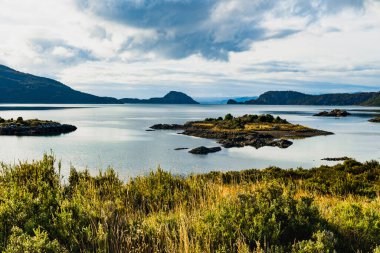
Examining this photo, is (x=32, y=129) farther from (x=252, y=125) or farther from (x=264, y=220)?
(x=264, y=220)

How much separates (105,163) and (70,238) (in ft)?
142

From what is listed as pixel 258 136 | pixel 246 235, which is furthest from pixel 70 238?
pixel 258 136

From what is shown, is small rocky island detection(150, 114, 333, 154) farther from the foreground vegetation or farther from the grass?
the foreground vegetation

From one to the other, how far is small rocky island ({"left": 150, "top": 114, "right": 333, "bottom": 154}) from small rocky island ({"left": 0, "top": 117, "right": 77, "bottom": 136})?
1106 inches

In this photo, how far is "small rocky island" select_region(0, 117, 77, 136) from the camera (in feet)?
303

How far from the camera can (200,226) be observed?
24.4 feet

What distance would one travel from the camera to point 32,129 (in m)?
94.4

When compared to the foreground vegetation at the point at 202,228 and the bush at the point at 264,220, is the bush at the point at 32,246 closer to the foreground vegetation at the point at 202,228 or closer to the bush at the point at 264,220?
the foreground vegetation at the point at 202,228

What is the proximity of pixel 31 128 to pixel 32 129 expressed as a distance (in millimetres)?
823

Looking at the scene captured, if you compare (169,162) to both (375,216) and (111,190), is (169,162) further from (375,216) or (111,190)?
(375,216)

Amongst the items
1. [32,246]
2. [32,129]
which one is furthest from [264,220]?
[32,129]

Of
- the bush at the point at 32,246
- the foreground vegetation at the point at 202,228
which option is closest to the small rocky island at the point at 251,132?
the foreground vegetation at the point at 202,228

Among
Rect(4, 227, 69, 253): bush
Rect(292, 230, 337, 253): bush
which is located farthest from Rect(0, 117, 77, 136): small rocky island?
Rect(292, 230, 337, 253): bush

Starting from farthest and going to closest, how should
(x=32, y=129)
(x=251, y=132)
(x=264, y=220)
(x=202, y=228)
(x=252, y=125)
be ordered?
(x=252, y=125) → (x=32, y=129) → (x=251, y=132) → (x=264, y=220) → (x=202, y=228)
